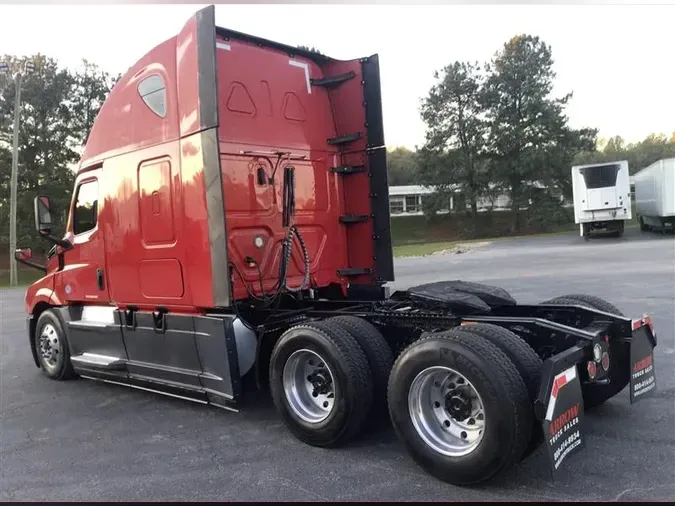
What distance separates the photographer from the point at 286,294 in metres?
5.96

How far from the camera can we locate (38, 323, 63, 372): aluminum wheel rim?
7.02 metres

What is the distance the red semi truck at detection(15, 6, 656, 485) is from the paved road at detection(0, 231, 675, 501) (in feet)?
0.69

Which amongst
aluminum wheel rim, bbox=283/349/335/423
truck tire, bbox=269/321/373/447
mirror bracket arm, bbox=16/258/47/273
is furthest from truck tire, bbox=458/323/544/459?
mirror bracket arm, bbox=16/258/47/273

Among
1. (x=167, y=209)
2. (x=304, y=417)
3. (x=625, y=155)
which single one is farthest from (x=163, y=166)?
(x=625, y=155)

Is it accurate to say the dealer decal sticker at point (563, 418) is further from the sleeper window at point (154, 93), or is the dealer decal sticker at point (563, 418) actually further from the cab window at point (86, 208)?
the cab window at point (86, 208)

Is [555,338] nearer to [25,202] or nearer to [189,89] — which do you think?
[189,89]

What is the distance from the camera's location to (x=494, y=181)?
170ft

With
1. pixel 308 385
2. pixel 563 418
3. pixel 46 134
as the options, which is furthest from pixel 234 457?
pixel 46 134

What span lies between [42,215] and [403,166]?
56.5 meters

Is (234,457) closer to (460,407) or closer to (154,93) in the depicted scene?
(460,407)

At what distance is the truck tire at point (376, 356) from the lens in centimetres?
434

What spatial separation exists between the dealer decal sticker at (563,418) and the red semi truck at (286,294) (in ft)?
0.05

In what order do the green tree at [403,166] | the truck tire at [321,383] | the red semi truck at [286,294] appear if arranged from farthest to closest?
the green tree at [403,166]
the truck tire at [321,383]
the red semi truck at [286,294]

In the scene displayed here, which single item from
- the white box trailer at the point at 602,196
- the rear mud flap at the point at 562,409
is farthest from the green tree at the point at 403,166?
the rear mud flap at the point at 562,409
